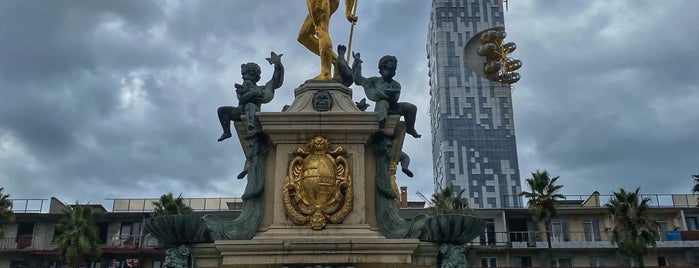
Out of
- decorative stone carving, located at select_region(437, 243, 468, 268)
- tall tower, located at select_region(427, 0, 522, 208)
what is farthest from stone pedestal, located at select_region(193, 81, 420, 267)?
tall tower, located at select_region(427, 0, 522, 208)

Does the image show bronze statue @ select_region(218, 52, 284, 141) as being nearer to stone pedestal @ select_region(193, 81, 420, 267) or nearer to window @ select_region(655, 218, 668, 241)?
stone pedestal @ select_region(193, 81, 420, 267)

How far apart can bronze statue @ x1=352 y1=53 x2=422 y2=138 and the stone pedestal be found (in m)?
0.26

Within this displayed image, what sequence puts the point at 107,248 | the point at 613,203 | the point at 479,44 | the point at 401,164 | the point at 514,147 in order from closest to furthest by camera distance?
the point at 401,164, the point at 613,203, the point at 107,248, the point at 514,147, the point at 479,44

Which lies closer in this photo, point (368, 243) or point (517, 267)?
point (368, 243)

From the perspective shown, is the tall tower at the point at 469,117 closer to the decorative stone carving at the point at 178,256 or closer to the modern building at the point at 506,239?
the modern building at the point at 506,239

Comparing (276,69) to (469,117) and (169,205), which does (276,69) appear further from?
(469,117)

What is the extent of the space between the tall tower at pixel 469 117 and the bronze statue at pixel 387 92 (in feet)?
282

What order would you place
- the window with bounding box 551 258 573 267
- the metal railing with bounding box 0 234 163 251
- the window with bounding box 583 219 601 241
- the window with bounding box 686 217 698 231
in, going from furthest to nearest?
the window with bounding box 686 217 698 231, the window with bounding box 583 219 601 241, the window with bounding box 551 258 573 267, the metal railing with bounding box 0 234 163 251

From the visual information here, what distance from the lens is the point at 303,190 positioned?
→ 1052cm

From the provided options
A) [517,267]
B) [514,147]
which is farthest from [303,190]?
[514,147]

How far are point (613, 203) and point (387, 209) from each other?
35.5m

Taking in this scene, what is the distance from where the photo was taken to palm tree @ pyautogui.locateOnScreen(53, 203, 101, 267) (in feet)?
136

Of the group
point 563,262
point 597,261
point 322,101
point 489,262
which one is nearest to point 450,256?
point 322,101

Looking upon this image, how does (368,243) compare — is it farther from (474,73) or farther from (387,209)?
(474,73)
